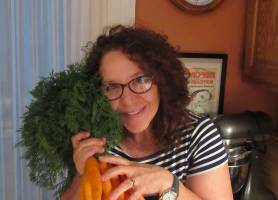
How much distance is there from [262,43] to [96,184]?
3.20 ft

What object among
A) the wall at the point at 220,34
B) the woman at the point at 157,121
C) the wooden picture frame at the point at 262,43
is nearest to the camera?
the woman at the point at 157,121

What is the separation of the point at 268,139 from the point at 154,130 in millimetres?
663

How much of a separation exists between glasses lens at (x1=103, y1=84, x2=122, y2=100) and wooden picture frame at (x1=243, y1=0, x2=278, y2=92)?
0.69m

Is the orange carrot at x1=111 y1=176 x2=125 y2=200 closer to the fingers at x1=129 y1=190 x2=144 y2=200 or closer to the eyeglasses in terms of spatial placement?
the fingers at x1=129 y1=190 x2=144 y2=200

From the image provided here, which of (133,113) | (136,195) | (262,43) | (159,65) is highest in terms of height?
(262,43)

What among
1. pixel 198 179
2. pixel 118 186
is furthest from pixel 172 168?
pixel 118 186

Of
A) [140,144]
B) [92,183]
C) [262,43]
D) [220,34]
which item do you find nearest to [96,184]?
[92,183]

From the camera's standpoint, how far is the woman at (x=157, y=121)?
0.74m

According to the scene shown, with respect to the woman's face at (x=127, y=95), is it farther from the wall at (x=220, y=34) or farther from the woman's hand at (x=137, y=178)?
the wall at (x=220, y=34)

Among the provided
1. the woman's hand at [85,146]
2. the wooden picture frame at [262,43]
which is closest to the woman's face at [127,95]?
the woman's hand at [85,146]

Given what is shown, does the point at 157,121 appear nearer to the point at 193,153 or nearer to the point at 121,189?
the point at 193,153

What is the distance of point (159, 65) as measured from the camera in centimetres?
83

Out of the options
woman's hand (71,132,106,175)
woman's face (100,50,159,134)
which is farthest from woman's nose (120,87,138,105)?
woman's hand (71,132,106,175)

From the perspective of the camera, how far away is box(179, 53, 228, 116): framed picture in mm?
1493
